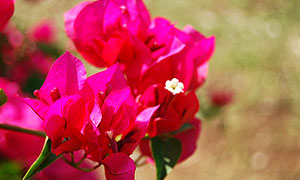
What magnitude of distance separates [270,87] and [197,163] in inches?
26.2

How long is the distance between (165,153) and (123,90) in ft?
0.41

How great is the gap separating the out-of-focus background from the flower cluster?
1243mm

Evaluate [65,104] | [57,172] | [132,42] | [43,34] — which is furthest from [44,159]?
[43,34]

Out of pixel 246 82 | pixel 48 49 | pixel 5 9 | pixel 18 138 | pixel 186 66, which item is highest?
pixel 5 9

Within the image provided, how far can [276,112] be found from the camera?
2.21m

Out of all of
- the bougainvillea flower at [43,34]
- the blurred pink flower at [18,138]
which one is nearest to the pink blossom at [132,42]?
the blurred pink flower at [18,138]

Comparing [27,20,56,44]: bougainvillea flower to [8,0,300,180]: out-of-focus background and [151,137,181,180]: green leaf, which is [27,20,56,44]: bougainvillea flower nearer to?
[8,0,300,180]: out-of-focus background

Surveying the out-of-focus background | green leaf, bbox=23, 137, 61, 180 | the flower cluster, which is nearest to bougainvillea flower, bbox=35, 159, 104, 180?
the flower cluster

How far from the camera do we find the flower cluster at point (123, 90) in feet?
1.29

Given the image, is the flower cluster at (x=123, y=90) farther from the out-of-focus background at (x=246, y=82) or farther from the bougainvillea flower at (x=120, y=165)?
the out-of-focus background at (x=246, y=82)

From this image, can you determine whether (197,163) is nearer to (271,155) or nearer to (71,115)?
(271,155)

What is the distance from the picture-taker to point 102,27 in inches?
20.0

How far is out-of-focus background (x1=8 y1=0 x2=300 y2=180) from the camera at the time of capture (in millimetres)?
2043

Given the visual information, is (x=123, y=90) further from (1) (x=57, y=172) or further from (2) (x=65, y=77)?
(1) (x=57, y=172)
